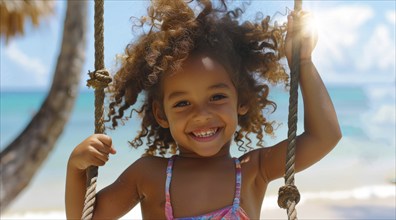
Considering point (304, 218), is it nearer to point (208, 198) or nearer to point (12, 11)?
point (208, 198)

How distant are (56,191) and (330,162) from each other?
10.0 ft

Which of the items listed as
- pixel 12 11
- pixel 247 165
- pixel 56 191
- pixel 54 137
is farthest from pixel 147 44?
pixel 56 191

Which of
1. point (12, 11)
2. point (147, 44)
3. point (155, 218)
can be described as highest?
point (147, 44)

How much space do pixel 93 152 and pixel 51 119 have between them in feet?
3.14

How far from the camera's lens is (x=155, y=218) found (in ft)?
6.39

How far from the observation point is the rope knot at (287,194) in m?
1.69

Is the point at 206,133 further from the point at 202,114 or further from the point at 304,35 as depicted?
the point at 304,35

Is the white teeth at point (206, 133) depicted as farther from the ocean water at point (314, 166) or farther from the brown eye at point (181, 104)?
the ocean water at point (314, 166)

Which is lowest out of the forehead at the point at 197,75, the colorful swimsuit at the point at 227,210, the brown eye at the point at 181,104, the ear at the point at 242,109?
the colorful swimsuit at the point at 227,210

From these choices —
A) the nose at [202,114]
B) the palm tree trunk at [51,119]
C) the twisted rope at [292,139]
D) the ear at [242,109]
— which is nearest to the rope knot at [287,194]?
the twisted rope at [292,139]

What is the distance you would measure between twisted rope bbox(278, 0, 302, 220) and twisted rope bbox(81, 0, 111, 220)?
1.59 feet

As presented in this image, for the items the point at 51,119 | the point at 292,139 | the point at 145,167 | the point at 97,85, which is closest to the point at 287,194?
the point at 292,139

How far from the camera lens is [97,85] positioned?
1824 mm

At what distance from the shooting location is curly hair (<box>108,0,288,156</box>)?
1.97 metres
